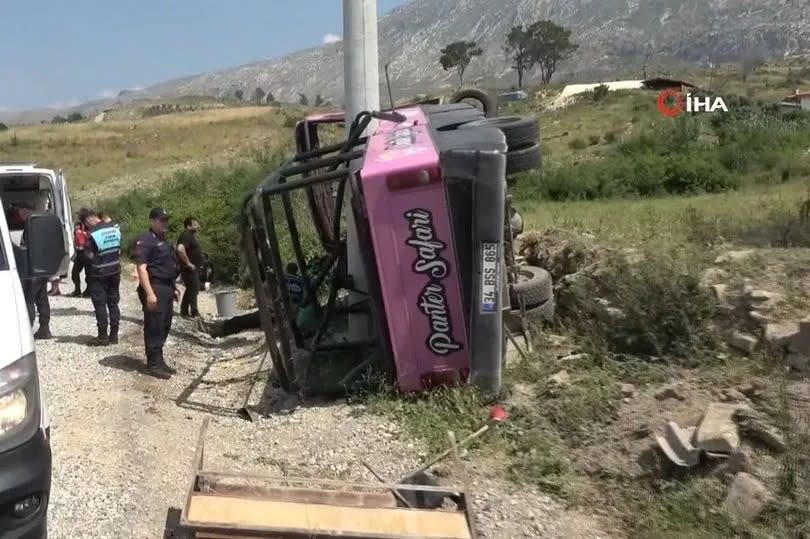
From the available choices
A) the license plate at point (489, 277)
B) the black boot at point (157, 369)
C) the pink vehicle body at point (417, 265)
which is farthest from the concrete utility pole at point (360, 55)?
the black boot at point (157, 369)

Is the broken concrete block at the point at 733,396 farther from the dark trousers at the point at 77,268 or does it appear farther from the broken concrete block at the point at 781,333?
the dark trousers at the point at 77,268

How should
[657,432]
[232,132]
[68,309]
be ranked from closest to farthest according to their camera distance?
[657,432]
[68,309]
[232,132]

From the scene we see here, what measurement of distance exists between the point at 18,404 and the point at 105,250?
5.89 meters

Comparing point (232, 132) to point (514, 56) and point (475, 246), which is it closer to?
point (475, 246)

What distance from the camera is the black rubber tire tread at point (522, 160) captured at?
7461mm

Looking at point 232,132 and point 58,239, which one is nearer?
point 58,239

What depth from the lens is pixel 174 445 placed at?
6.15 m

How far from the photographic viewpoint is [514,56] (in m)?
128

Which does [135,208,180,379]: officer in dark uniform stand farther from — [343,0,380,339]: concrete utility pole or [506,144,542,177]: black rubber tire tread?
[506,144,542,177]: black rubber tire tread

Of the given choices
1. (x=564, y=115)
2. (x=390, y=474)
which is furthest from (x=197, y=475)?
(x=564, y=115)

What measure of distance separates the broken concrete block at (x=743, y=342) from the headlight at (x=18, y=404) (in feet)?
15.5

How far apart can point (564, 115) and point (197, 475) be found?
1944 inches

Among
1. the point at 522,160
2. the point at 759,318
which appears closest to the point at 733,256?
the point at 759,318

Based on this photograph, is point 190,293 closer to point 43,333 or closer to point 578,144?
point 43,333
